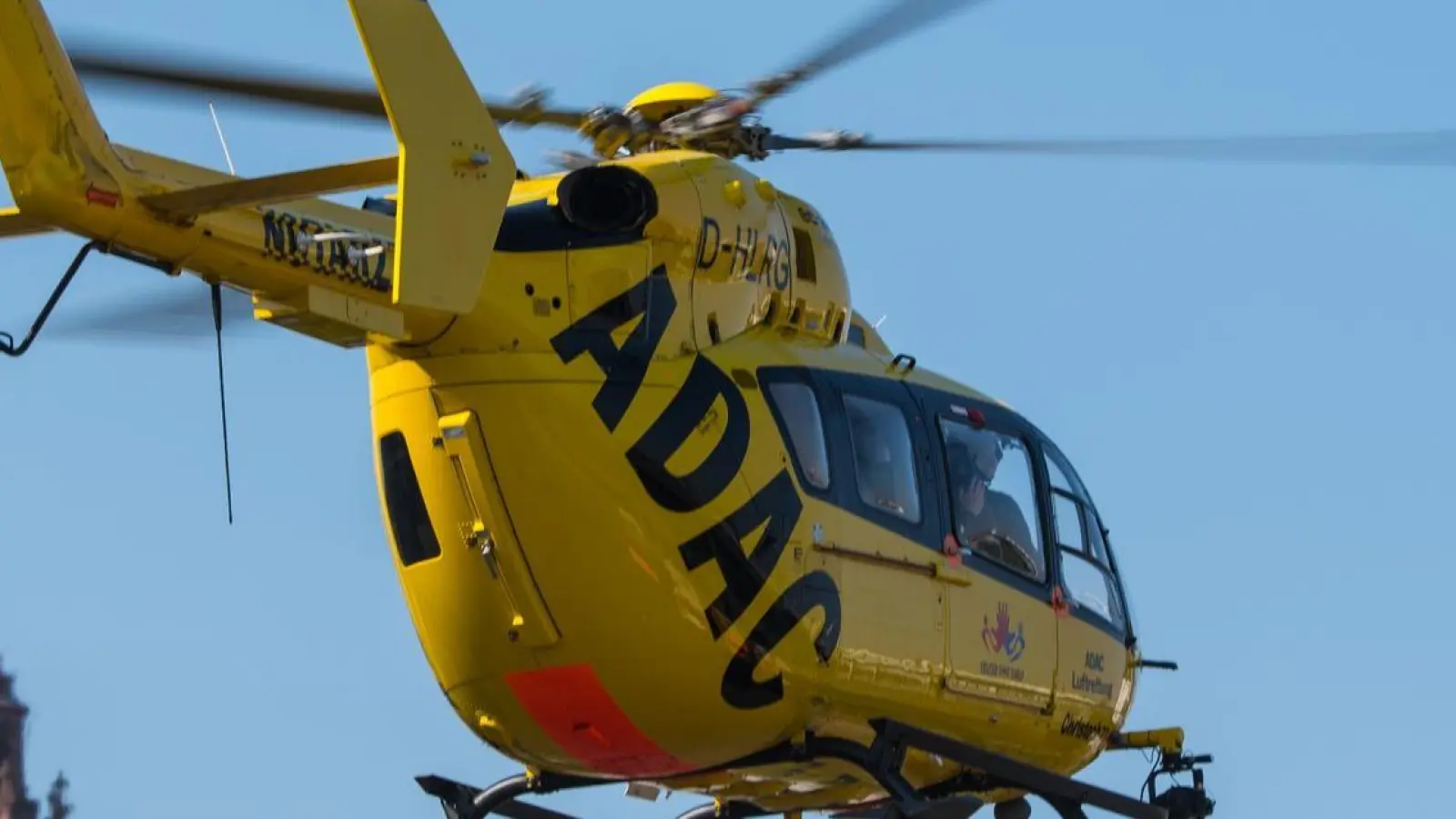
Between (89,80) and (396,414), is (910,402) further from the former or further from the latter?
(89,80)

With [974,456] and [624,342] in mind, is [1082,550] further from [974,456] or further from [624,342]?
[624,342]

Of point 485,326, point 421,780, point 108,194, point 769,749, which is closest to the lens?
point 108,194

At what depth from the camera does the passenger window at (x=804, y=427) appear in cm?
1349

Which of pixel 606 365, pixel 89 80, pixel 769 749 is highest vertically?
pixel 89 80

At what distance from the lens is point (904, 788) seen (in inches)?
541

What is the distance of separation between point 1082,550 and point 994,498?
3.51ft

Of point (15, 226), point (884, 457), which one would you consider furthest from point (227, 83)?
point (884, 457)

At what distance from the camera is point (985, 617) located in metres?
A: 14.4

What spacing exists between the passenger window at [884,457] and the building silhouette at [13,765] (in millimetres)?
4642

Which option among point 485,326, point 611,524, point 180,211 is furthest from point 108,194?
point 611,524

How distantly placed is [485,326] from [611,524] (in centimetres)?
113

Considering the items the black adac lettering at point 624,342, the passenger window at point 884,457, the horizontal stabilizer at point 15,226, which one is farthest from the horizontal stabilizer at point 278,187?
the passenger window at point 884,457

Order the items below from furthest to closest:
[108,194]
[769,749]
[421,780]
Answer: [421,780]
[769,749]
[108,194]

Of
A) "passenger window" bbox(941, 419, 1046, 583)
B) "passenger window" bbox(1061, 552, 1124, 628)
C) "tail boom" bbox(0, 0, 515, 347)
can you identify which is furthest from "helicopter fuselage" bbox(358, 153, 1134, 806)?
"tail boom" bbox(0, 0, 515, 347)
